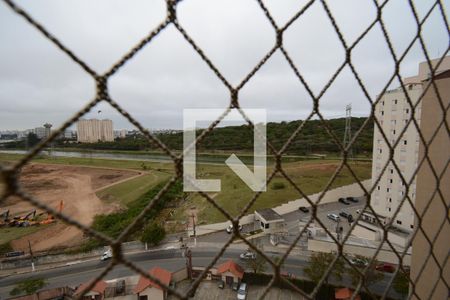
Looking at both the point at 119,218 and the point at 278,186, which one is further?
the point at 278,186

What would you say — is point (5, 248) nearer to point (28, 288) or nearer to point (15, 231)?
point (15, 231)

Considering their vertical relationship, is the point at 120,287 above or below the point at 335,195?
below

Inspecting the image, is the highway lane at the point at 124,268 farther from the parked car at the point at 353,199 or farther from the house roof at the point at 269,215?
the parked car at the point at 353,199

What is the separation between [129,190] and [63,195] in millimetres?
2545

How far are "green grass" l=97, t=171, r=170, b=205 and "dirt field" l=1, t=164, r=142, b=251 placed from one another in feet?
1.20

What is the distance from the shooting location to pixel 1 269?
5629 millimetres

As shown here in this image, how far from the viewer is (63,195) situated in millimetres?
7371

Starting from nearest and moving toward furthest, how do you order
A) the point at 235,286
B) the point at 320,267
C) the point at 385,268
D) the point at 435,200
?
the point at 435,200, the point at 320,267, the point at 235,286, the point at 385,268

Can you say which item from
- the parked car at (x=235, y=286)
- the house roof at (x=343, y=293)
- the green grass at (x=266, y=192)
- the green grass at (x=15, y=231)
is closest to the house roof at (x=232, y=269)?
the parked car at (x=235, y=286)

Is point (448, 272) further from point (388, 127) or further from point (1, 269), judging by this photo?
point (1, 269)

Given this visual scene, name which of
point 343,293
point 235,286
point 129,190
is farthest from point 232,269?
point 129,190

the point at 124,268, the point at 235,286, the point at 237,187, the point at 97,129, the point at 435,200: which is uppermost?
the point at 97,129

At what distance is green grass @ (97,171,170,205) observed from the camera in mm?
9078

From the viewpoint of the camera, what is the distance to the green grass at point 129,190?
29.8 feet
